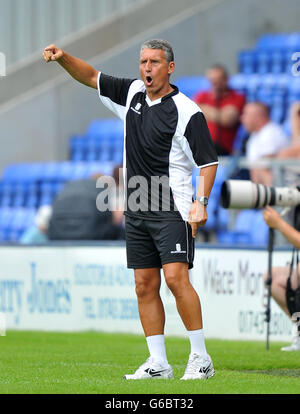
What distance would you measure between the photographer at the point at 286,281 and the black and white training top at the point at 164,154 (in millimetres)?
1967

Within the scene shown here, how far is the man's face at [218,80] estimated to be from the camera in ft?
49.4

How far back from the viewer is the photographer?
8.83 meters

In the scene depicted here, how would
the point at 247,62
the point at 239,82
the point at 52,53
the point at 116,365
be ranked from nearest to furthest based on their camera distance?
the point at 52,53, the point at 116,365, the point at 239,82, the point at 247,62

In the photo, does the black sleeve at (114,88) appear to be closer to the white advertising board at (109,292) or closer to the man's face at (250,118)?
the white advertising board at (109,292)

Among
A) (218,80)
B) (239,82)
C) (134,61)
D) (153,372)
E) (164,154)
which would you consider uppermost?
(134,61)

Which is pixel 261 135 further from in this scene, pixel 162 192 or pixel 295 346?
pixel 162 192

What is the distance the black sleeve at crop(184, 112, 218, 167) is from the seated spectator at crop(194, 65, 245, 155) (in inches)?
316

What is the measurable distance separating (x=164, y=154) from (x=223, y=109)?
833cm

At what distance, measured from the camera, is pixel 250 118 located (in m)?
14.3

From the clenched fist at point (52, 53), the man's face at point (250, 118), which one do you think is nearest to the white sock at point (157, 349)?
the clenched fist at point (52, 53)

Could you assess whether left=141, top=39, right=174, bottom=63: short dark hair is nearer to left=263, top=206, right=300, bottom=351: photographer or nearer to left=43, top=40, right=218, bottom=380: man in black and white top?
left=43, top=40, right=218, bottom=380: man in black and white top

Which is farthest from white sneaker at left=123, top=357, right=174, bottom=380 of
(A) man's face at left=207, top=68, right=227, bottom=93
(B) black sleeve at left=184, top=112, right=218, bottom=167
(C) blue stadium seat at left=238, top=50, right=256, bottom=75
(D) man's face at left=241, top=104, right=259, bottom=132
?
(C) blue stadium seat at left=238, top=50, right=256, bottom=75

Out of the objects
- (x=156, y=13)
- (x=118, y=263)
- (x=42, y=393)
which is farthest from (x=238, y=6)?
(x=42, y=393)

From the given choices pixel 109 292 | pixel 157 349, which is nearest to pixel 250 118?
pixel 109 292
